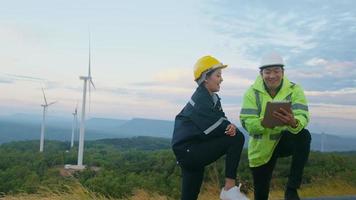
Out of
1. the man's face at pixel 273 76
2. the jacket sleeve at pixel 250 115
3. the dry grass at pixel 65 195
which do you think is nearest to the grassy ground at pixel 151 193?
the dry grass at pixel 65 195

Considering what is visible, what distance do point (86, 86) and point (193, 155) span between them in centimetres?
2957

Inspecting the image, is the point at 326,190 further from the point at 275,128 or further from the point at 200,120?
the point at 200,120

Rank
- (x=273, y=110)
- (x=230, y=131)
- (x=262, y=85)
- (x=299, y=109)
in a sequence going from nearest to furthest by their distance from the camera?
(x=230, y=131)
(x=273, y=110)
(x=299, y=109)
(x=262, y=85)

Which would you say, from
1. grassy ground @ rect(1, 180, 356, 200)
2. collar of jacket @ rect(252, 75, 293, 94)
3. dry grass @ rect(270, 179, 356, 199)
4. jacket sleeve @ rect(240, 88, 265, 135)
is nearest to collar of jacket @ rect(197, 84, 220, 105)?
jacket sleeve @ rect(240, 88, 265, 135)

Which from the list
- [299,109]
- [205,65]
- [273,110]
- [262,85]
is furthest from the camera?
[262,85]

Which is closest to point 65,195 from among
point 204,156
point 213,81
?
point 204,156

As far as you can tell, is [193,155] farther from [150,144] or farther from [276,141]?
[150,144]

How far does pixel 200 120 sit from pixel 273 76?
96cm

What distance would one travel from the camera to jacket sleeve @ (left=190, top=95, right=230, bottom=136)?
4.30 metres

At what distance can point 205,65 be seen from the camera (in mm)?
4520

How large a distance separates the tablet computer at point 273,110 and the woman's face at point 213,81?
52 cm

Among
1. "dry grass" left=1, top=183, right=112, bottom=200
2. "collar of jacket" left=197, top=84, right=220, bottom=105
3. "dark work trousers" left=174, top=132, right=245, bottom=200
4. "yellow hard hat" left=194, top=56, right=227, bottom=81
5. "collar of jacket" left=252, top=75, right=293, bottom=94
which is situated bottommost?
"dry grass" left=1, top=183, right=112, bottom=200

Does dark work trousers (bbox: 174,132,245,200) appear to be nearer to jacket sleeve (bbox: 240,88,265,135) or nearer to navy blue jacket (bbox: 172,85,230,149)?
navy blue jacket (bbox: 172,85,230,149)

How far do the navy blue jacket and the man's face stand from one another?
24.4 inches
